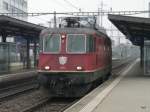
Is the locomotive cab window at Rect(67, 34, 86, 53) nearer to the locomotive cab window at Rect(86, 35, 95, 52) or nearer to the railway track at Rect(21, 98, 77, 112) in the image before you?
the locomotive cab window at Rect(86, 35, 95, 52)

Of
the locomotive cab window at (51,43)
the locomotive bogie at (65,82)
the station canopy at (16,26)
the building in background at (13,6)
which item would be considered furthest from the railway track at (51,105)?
the building in background at (13,6)

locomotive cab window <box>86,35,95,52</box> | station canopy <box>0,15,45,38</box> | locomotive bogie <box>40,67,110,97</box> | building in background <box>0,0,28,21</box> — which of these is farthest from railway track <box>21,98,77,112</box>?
building in background <box>0,0,28,21</box>

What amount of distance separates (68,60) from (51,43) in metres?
1.15

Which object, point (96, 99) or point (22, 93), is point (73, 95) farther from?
point (22, 93)

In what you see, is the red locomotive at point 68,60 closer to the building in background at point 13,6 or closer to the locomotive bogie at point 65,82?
the locomotive bogie at point 65,82

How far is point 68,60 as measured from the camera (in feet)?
60.5

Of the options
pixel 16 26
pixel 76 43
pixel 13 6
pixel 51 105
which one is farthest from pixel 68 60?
pixel 13 6

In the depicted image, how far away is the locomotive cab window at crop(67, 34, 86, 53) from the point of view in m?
18.7

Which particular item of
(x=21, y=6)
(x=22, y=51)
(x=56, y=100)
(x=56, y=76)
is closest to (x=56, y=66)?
(x=56, y=76)

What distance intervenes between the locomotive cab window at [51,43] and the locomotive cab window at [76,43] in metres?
0.46

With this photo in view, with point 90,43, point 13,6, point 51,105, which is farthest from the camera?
point 13,6

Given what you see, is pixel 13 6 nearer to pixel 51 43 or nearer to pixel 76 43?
pixel 51 43

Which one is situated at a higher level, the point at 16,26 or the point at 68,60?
the point at 16,26

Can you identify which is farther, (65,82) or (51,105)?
(65,82)
